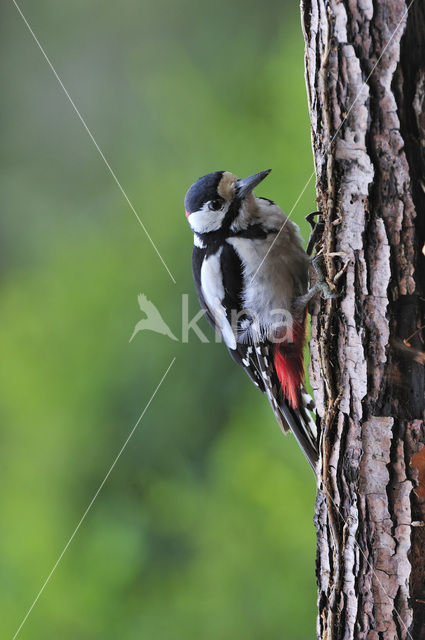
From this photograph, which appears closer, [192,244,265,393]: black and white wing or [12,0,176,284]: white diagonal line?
[192,244,265,393]: black and white wing

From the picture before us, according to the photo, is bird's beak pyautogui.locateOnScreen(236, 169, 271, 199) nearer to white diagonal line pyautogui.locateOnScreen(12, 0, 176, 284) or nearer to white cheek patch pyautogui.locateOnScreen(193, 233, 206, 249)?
white cheek patch pyautogui.locateOnScreen(193, 233, 206, 249)

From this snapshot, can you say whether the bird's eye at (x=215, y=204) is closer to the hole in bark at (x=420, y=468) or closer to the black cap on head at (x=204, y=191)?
the black cap on head at (x=204, y=191)

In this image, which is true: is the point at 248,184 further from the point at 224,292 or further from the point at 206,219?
the point at 224,292

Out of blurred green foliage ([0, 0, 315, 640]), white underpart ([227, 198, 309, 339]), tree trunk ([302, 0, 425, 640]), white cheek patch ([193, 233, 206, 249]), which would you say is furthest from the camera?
blurred green foliage ([0, 0, 315, 640])

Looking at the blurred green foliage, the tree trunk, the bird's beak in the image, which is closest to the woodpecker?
the bird's beak

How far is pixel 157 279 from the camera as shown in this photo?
176 centimetres

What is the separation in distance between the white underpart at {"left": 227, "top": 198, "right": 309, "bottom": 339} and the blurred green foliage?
1.47 feet

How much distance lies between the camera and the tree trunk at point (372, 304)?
0.75 m

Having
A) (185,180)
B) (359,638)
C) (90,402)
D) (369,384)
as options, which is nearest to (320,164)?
(369,384)

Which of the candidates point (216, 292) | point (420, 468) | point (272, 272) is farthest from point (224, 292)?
point (420, 468)

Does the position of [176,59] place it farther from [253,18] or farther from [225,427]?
[225,427]

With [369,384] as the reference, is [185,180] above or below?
above

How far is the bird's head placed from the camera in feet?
4.00

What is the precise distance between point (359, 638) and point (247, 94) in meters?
1.41
